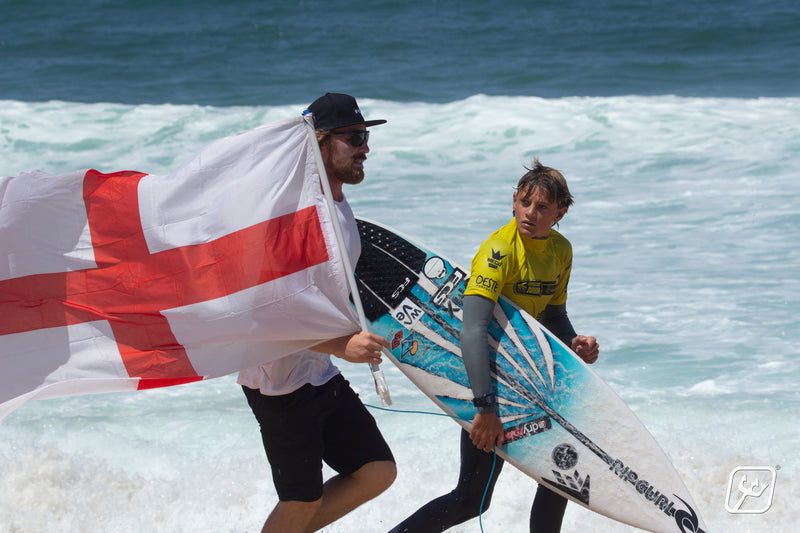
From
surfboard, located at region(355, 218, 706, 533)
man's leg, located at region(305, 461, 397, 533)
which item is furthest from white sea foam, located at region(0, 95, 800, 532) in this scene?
man's leg, located at region(305, 461, 397, 533)

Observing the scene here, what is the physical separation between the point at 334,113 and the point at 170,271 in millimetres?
813

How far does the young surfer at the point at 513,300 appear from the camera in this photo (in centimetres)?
309

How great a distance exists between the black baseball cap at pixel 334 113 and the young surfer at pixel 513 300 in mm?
621

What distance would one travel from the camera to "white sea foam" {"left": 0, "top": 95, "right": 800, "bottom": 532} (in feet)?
15.6

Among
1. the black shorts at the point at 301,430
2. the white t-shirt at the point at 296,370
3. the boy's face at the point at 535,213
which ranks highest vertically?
the boy's face at the point at 535,213

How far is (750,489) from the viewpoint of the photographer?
14.7 feet

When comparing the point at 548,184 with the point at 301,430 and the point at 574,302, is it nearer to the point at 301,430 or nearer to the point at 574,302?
the point at 301,430

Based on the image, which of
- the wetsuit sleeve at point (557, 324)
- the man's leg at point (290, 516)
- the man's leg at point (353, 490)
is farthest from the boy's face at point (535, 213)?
the man's leg at point (290, 516)

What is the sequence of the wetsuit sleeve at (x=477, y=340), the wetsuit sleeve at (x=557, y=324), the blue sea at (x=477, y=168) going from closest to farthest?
the wetsuit sleeve at (x=477, y=340) → the wetsuit sleeve at (x=557, y=324) → the blue sea at (x=477, y=168)

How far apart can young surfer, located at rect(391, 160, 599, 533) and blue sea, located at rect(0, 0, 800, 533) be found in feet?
3.43

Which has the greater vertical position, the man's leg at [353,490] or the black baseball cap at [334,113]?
the black baseball cap at [334,113]

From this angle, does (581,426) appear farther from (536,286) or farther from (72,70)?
(72,70)

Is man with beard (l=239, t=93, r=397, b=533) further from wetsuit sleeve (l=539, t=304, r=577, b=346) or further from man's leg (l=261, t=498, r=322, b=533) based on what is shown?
wetsuit sleeve (l=539, t=304, r=577, b=346)

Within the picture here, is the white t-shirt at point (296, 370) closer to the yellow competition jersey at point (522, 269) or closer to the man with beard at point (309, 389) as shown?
the man with beard at point (309, 389)
